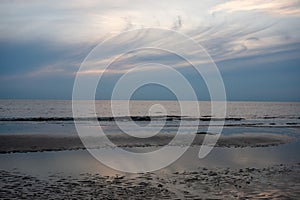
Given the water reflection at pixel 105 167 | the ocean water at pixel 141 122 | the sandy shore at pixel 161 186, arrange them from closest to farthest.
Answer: the sandy shore at pixel 161 186, the water reflection at pixel 105 167, the ocean water at pixel 141 122

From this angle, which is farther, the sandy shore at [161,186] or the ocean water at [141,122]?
the ocean water at [141,122]

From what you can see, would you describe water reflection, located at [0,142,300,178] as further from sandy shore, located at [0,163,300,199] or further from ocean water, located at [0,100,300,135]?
ocean water, located at [0,100,300,135]

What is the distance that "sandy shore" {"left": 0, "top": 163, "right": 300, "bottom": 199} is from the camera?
10.7 metres

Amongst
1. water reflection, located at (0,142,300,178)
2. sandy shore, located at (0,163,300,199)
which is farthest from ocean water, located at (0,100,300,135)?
sandy shore, located at (0,163,300,199)

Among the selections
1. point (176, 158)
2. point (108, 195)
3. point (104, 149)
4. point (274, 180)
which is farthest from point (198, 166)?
point (104, 149)

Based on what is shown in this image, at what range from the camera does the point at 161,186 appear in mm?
11984

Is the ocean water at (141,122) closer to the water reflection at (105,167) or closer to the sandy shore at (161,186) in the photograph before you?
the water reflection at (105,167)

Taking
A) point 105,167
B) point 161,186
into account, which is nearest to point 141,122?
point 105,167

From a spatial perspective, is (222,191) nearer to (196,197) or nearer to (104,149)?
(196,197)

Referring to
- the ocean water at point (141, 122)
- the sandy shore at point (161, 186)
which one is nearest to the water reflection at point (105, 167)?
the sandy shore at point (161, 186)

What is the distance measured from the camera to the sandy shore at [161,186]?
10.7 meters

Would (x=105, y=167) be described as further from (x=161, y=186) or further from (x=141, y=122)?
(x=141, y=122)

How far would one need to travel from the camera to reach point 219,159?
1852 cm

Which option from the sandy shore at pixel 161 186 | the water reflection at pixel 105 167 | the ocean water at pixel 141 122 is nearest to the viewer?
the sandy shore at pixel 161 186
